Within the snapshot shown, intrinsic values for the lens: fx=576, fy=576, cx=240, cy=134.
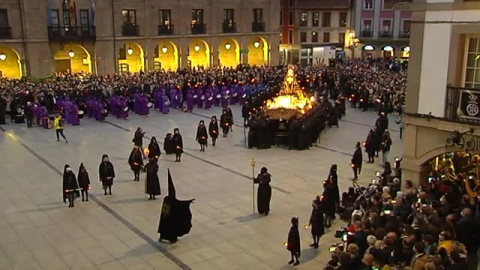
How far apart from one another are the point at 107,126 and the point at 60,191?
34.0 ft

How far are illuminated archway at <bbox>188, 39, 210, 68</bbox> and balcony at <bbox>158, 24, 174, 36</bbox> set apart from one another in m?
3.96

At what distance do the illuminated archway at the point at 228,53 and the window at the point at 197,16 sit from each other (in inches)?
163

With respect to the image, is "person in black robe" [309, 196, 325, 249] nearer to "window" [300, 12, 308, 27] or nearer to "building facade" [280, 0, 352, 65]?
"building facade" [280, 0, 352, 65]

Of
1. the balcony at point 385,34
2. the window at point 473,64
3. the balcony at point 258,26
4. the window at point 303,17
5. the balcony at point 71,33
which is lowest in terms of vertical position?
the window at point 473,64

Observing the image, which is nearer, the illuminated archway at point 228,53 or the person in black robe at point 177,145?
the person in black robe at point 177,145

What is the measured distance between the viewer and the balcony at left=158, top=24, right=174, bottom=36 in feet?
144

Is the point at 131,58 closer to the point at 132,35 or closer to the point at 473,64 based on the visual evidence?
the point at 132,35

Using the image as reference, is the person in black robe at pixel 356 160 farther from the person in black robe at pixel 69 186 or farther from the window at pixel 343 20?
the window at pixel 343 20

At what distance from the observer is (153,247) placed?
1354 centimetres

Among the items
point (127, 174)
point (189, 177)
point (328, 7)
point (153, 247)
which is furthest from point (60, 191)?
point (328, 7)

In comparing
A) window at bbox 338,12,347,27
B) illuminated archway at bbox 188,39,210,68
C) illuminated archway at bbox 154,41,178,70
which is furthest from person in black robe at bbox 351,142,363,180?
window at bbox 338,12,347,27

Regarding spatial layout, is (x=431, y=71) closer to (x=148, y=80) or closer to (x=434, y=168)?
(x=434, y=168)

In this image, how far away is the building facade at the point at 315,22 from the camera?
60438 millimetres

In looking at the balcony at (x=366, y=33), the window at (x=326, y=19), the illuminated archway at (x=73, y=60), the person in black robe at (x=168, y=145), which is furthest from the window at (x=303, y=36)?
the person in black robe at (x=168, y=145)
